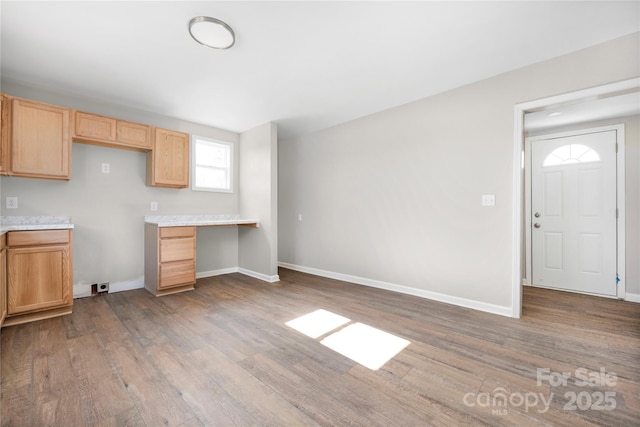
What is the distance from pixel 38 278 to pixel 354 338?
10.2ft

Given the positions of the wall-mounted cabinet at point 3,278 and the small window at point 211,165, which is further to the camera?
the small window at point 211,165

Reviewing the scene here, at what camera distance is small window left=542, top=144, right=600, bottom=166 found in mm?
3623

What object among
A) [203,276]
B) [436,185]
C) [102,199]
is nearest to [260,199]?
[203,276]

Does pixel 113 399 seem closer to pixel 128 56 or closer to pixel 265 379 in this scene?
pixel 265 379

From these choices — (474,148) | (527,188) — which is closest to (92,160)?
(474,148)

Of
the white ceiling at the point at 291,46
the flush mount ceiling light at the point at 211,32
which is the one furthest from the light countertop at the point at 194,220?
the flush mount ceiling light at the point at 211,32

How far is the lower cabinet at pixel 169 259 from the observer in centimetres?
338

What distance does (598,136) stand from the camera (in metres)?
3.56

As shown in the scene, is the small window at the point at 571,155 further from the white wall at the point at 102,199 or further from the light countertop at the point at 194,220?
the white wall at the point at 102,199

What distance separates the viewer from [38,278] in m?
2.61

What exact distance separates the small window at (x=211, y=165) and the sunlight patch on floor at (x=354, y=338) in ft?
9.65

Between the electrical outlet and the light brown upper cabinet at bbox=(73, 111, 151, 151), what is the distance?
887mm

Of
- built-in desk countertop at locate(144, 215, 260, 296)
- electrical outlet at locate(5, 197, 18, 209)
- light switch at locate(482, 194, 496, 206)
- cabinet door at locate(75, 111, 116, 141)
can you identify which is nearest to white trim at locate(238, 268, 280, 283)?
built-in desk countertop at locate(144, 215, 260, 296)

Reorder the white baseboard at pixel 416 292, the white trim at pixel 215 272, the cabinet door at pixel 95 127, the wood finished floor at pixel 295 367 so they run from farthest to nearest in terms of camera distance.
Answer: the white trim at pixel 215 272
the cabinet door at pixel 95 127
the white baseboard at pixel 416 292
the wood finished floor at pixel 295 367
